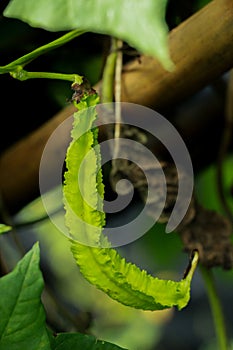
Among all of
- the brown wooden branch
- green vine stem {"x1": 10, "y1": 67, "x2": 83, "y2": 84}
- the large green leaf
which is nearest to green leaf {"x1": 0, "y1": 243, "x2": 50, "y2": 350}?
the large green leaf

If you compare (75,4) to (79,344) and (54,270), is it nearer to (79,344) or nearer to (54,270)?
(79,344)

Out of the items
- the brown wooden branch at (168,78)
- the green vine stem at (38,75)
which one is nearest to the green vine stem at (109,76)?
the brown wooden branch at (168,78)

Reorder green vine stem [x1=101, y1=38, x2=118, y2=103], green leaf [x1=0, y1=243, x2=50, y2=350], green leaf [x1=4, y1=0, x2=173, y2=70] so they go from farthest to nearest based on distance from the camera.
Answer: green vine stem [x1=101, y1=38, x2=118, y2=103] → green leaf [x1=0, y1=243, x2=50, y2=350] → green leaf [x1=4, y1=0, x2=173, y2=70]

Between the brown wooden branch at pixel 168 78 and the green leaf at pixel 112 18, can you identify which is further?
the brown wooden branch at pixel 168 78

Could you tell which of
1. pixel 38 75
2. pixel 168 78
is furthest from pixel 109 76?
pixel 38 75

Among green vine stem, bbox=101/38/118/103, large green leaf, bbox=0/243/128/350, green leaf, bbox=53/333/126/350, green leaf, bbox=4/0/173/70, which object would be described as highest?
green vine stem, bbox=101/38/118/103

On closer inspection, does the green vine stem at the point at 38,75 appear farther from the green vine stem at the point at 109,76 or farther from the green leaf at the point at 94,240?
the green vine stem at the point at 109,76

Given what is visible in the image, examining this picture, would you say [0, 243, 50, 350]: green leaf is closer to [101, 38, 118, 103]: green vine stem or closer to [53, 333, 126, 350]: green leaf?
[53, 333, 126, 350]: green leaf
